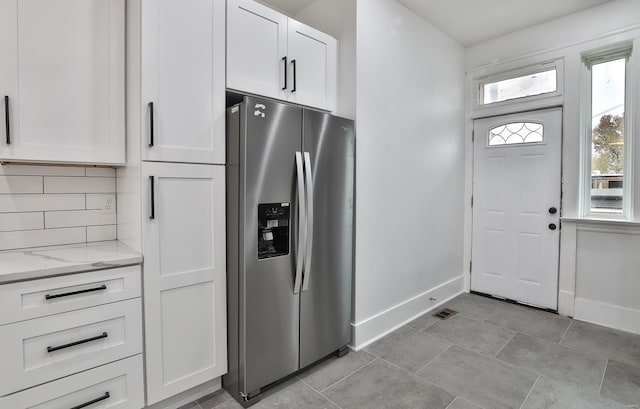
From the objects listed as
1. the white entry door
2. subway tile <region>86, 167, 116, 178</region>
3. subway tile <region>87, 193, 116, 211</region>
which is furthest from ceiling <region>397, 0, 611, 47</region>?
subway tile <region>87, 193, 116, 211</region>

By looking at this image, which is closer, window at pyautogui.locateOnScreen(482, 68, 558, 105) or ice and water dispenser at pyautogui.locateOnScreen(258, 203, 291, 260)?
ice and water dispenser at pyautogui.locateOnScreen(258, 203, 291, 260)

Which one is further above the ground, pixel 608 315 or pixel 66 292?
pixel 66 292

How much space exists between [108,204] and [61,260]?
62cm

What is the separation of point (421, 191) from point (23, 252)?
3077mm

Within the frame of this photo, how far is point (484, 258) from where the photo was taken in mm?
3867

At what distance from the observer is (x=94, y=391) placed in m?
1.58

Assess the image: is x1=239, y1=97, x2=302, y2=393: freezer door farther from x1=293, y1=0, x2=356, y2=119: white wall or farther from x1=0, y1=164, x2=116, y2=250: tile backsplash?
x1=0, y1=164, x2=116, y2=250: tile backsplash

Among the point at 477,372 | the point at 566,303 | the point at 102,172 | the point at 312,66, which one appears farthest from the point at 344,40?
the point at 566,303

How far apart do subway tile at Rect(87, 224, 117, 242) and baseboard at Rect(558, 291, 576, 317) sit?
4076 mm

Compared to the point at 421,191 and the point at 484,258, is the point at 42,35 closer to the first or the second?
the point at 421,191

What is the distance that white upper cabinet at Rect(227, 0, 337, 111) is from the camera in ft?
6.63

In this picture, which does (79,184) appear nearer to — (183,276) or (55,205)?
(55,205)

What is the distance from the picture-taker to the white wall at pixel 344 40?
2.55 metres

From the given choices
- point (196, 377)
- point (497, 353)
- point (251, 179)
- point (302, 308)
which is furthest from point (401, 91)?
point (196, 377)
